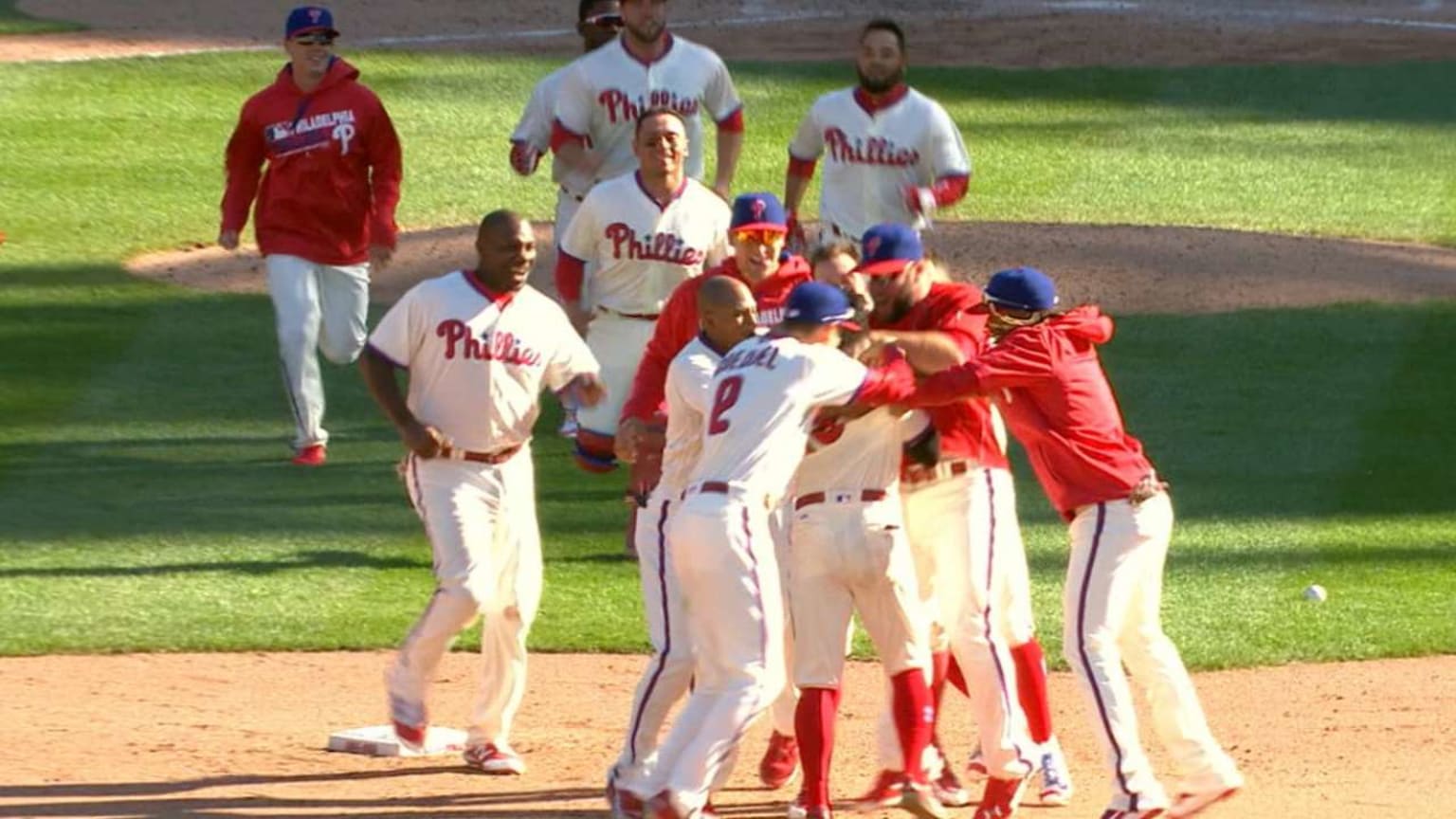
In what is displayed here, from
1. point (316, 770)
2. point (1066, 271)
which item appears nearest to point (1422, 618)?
point (316, 770)

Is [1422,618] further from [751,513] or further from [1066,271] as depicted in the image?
[1066,271]

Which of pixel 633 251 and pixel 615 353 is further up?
pixel 633 251

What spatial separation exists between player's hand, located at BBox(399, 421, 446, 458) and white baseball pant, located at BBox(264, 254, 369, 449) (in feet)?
10.3

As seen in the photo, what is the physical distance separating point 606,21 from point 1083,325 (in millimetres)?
4947

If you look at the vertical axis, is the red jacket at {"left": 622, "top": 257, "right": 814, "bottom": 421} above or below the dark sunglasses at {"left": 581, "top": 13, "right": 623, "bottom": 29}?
below

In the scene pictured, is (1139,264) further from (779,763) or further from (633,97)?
(779,763)

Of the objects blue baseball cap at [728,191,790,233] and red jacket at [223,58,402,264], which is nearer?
blue baseball cap at [728,191,790,233]

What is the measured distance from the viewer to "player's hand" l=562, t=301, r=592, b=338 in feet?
31.7

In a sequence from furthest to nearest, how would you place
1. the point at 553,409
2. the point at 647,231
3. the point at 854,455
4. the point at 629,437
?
the point at 553,409
the point at 647,231
the point at 629,437
the point at 854,455

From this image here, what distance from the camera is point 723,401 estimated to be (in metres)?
6.51

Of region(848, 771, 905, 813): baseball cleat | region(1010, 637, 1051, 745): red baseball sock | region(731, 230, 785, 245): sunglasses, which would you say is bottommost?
region(848, 771, 905, 813): baseball cleat

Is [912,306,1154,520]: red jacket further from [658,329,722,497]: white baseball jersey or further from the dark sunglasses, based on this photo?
the dark sunglasses

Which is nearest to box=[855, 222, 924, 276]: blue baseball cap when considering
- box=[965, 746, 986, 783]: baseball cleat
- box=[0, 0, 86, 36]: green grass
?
box=[965, 746, 986, 783]: baseball cleat

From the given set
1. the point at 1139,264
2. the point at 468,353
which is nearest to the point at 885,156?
the point at 468,353
